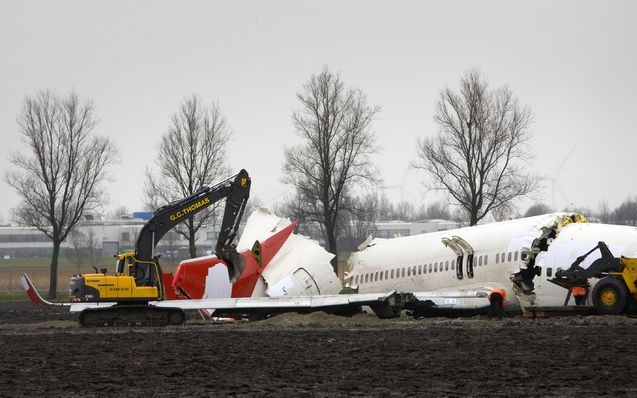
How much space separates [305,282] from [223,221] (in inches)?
187

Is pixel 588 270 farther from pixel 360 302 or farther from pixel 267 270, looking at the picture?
pixel 267 270

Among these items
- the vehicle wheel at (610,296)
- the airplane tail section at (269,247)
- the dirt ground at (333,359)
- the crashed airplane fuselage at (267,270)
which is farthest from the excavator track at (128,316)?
the vehicle wheel at (610,296)

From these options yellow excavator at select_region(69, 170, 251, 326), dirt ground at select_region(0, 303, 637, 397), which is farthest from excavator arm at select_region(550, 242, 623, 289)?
yellow excavator at select_region(69, 170, 251, 326)

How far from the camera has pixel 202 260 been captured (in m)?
45.0

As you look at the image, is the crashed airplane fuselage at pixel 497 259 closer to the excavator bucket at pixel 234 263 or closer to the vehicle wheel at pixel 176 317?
the excavator bucket at pixel 234 263

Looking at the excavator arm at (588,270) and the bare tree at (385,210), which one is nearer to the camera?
the excavator arm at (588,270)

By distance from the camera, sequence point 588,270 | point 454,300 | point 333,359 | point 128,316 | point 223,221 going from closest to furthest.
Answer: point 333,359, point 588,270, point 128,316, point 454,300, point 223,221

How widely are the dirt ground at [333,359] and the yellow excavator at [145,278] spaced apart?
1.99 meters

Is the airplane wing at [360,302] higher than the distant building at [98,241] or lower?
lower

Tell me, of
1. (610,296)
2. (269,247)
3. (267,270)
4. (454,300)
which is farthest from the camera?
(269,247)

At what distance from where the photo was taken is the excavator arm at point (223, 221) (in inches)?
1651

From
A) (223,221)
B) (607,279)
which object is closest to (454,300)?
(607,279)

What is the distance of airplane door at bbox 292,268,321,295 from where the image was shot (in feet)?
151

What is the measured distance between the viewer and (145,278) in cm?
Result: 4159
